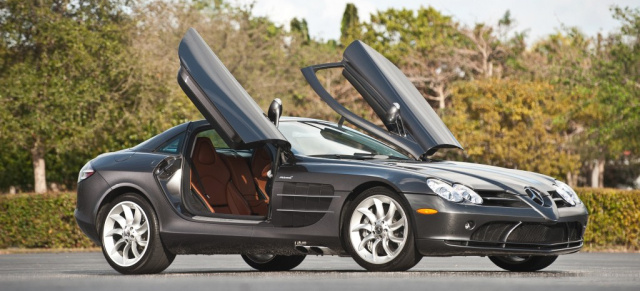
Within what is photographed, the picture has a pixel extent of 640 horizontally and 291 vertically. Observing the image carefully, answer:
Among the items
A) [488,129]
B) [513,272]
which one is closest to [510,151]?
[488,129]

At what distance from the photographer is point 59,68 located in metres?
28.6

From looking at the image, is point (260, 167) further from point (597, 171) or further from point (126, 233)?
point (597, 171)

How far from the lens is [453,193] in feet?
28.3

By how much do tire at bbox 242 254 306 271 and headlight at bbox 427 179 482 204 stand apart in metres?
2.72

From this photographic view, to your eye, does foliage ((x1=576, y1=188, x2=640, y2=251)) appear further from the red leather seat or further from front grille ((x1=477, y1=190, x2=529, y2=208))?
front grille ((x1=477, y1=190, x2=529, y2=208))

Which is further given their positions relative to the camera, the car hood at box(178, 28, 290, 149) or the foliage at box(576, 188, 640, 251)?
the foliage at box(576, 188, 640, 251)

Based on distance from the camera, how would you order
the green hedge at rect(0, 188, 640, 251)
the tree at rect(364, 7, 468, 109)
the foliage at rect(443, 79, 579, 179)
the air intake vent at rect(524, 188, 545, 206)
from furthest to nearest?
the tree at rect(364, 7, 468, 109) < the foliage at rect(443, 79, 579, 179) < the green hedge at rect(0, 188, 640, 251) < the air intake vent at rect(524, 188, 545, 206)

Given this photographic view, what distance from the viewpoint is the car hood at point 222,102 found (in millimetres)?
9281

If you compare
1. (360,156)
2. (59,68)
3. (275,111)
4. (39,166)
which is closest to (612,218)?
(360,156)

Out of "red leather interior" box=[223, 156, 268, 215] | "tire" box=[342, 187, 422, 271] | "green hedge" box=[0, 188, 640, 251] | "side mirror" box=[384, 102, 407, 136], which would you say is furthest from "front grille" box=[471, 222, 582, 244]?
"green hedge" box=[0, 188, 640, 251]

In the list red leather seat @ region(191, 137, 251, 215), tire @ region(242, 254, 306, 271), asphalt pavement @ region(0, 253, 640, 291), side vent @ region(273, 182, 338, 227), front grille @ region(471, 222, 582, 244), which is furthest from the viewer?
tire @ region(242, 254, 306, 271)

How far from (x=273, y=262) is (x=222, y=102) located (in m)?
2.19

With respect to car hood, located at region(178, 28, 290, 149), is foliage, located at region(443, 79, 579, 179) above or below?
below

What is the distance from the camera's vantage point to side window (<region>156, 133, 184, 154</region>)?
400 inches
